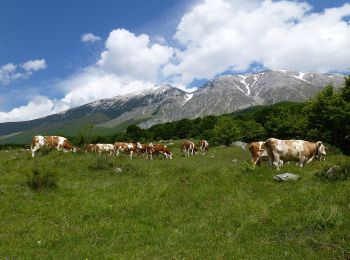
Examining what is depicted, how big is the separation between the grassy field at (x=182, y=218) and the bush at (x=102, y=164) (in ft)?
19.9

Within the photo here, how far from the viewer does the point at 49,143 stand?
39688 millimetres

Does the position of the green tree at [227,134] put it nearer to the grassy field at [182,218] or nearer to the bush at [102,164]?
the bush at [102,164]

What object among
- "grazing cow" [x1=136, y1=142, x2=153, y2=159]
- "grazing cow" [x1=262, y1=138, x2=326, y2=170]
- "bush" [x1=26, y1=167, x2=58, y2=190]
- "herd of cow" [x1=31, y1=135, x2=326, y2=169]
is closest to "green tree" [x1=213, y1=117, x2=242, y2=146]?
"grazing cow" [x1=136, y1=142, x2=153, y2=159]

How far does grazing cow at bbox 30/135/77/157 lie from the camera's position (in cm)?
3788

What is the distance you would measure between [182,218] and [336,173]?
810 cm

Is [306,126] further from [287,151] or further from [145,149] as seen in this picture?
[287,151]

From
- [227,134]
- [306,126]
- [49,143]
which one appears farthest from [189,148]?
[227,134]

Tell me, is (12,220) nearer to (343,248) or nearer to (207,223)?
(207,223)

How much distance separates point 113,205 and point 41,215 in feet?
8.61

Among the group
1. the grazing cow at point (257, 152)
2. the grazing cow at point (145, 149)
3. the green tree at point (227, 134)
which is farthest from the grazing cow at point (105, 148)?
the green tree at point (227, 134)

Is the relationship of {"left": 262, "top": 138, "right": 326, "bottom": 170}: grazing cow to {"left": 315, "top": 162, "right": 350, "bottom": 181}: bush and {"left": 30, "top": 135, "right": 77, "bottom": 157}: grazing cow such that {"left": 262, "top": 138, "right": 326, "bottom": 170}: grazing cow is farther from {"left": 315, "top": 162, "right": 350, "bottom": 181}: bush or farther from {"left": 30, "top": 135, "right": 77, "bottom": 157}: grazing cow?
{"left": 30, "top": 135, "right": 77, "bottom": 157}: grazing cow

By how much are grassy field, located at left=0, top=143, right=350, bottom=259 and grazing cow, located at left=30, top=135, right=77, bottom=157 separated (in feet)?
59.0

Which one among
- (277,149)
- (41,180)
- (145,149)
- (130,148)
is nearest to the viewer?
(41,180)

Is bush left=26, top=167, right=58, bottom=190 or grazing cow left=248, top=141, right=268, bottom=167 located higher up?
bush left=26, top=167, right=58, bottom=190
